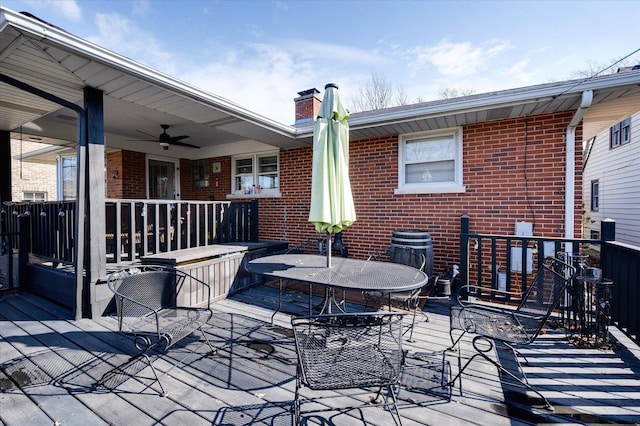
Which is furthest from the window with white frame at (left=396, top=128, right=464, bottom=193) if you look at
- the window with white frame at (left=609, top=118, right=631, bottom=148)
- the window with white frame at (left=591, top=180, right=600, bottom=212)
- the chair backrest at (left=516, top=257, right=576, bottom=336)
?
the window with white frame at (left=591, top=180, right=600, bottom=212)

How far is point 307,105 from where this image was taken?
7129mm

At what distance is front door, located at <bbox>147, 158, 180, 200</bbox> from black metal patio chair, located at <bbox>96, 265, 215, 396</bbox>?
542cm

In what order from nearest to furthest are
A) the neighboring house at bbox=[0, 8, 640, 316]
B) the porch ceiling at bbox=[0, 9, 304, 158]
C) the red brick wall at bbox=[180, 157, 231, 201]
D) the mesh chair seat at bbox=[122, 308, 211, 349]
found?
the mesh chair seat at bbox=[122, 308, 211, 349]
the porch ceiling at bbox=[0, 9, 304, 158]
the neighboring house at bbox=[0, 8, 640, 316]
the red brick wall at bbox=[180, 157, 231, 201]

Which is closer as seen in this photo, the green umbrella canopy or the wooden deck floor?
the wooden deck floor

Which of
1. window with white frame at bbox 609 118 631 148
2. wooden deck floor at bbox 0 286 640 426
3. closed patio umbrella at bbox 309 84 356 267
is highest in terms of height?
window with white frame at bbox 609 118 631 148

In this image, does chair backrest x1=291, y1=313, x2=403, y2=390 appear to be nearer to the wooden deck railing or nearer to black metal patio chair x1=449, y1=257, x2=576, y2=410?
black metal patio chair x1=449, y1=257, x2=576, y2=410

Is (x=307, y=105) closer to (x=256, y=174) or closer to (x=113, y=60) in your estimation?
(x=256, y=174)

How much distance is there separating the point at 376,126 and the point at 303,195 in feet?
7.35

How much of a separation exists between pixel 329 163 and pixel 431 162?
3024 mm

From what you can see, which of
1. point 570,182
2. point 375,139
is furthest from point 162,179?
point 570,182

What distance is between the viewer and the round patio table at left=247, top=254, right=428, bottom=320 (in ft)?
7.95

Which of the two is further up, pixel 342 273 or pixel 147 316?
pixel 342 273

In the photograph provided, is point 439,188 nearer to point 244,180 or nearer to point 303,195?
point 303,195

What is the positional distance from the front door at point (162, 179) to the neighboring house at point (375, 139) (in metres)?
0.57
